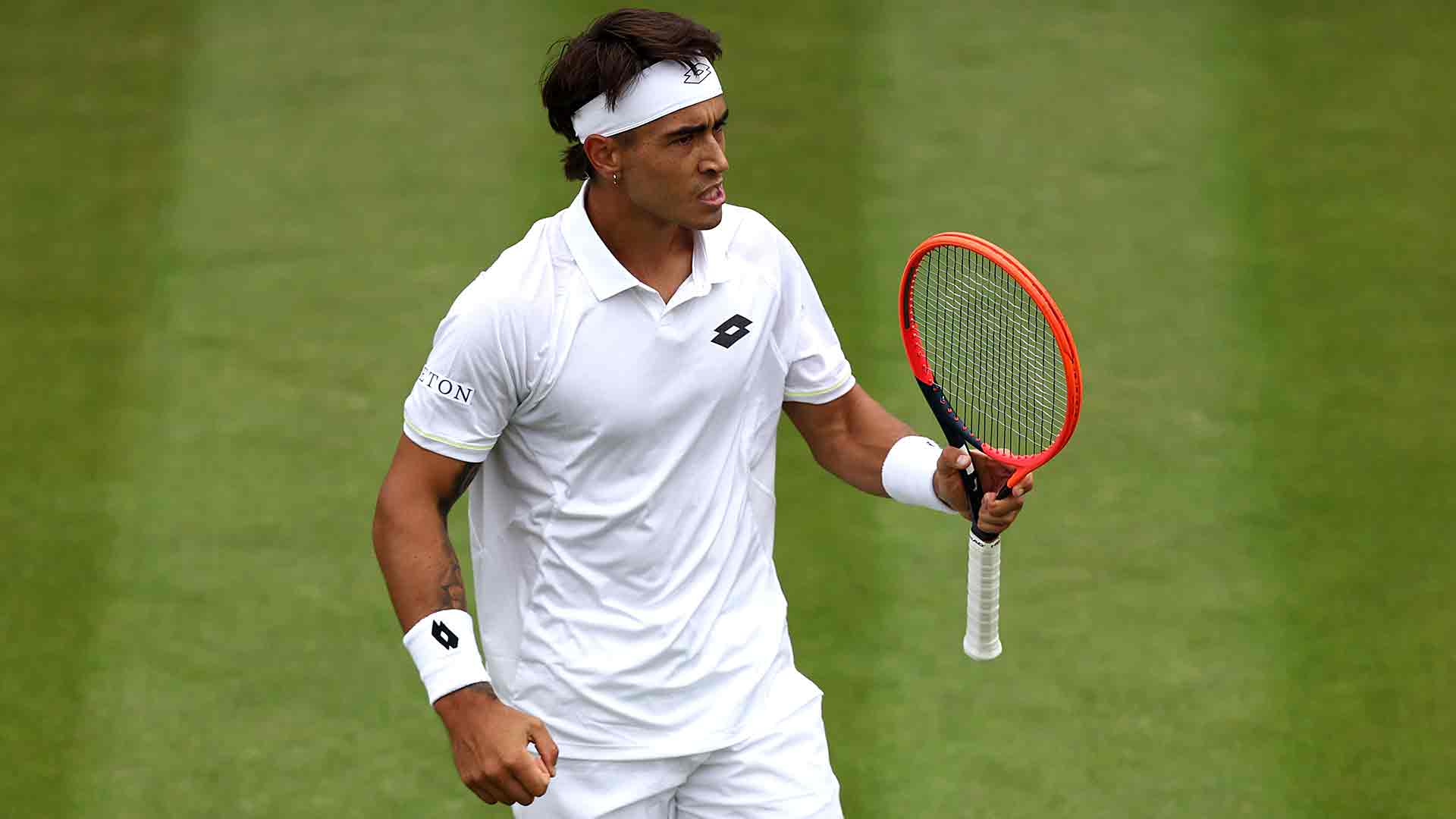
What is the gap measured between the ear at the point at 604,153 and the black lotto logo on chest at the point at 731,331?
0.35 meters

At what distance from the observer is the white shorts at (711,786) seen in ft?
13.9

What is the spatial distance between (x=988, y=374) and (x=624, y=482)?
5.01ft

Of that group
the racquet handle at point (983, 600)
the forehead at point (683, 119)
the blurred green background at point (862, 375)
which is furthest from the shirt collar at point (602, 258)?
the blurred green background at point (862, 375)

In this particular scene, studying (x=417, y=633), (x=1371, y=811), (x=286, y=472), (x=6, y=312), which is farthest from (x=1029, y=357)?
(x=6, y=312)

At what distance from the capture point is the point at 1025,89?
8.32 meters

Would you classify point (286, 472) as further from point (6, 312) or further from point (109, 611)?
point (6, 312)

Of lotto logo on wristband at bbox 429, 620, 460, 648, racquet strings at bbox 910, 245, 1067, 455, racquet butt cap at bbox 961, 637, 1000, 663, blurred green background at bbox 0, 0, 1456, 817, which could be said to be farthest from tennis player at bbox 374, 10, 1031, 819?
blurred green background at bbox 0, 0, 1456, 817

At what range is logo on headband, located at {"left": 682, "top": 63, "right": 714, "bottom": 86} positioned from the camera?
4105 millimetres

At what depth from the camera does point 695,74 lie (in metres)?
4.11

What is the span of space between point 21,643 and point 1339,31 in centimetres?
545

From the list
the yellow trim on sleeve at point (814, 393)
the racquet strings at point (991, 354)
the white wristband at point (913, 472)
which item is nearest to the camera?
the white wristband at point (913, 472)

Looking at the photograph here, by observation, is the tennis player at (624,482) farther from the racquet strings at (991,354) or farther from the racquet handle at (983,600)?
the racquet strings at (991,354)

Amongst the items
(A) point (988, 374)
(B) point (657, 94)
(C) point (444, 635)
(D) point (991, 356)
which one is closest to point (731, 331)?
(B) point (657, 94)

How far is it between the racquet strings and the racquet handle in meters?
0.21
